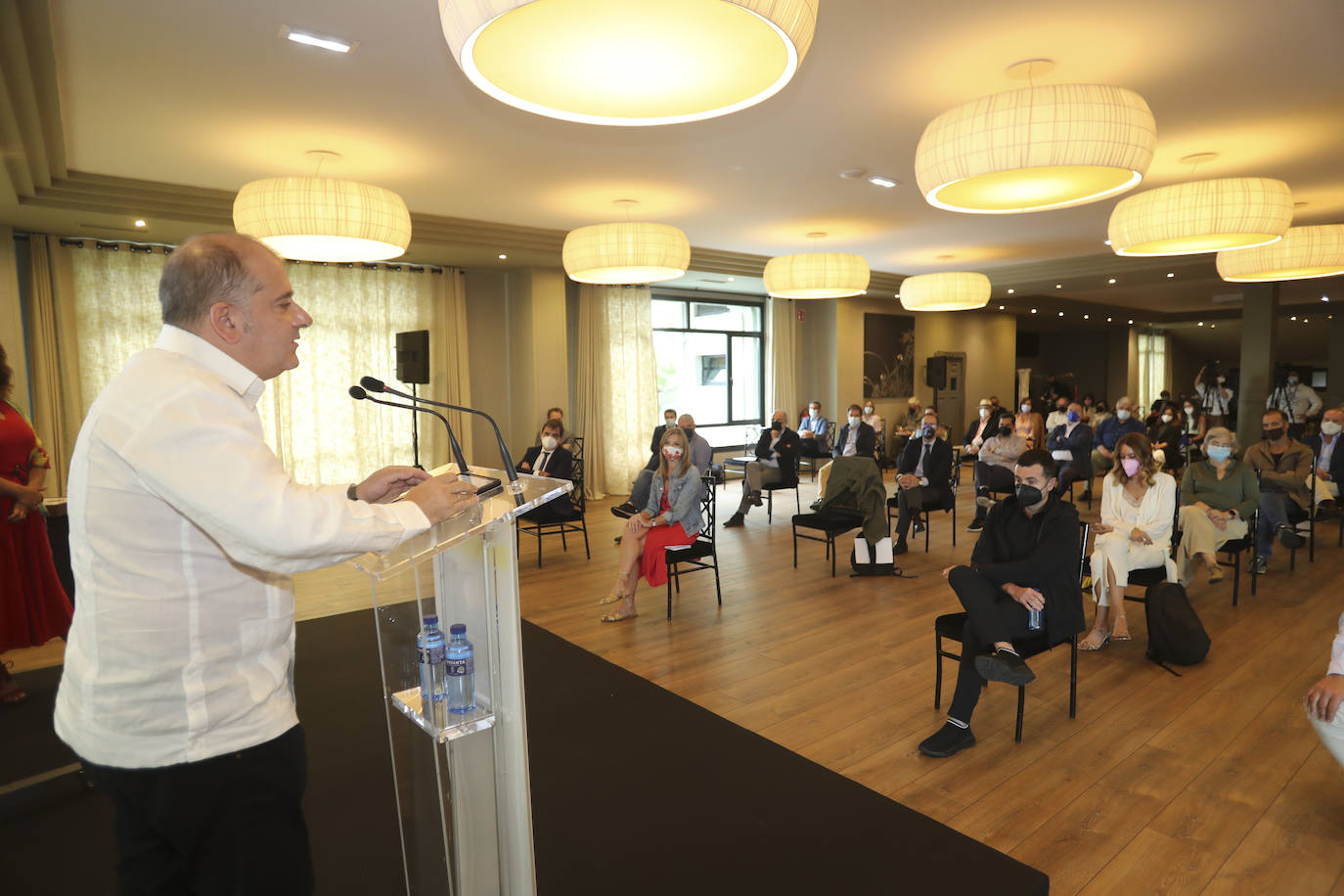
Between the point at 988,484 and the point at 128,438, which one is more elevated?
the point at 128,438

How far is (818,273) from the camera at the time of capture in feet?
22.2

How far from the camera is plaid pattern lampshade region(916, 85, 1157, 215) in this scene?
3092 millimetres

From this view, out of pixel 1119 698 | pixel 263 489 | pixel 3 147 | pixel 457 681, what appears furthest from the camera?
pixel 3 147

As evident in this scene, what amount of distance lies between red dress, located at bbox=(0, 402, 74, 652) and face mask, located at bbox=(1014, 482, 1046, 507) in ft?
15.8

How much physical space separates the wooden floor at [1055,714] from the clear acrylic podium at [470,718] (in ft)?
4.24

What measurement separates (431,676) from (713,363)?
38.1 feet

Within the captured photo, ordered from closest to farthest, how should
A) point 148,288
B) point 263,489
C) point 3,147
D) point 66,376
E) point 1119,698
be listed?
1. point 263,489
2. point 1119,698
3. point 3,147
4. point 66,376
5. point 148,288

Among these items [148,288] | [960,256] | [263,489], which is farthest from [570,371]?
[263,489]

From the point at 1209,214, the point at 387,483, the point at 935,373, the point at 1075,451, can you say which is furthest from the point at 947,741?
the point at 935,373

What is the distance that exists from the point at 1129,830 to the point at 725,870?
1.57m

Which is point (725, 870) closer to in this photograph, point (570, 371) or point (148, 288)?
point (148, 288)

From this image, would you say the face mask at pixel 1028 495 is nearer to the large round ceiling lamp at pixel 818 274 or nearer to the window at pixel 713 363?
the large round ceiling lamp at pixel 818 274

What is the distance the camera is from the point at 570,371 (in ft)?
36.0

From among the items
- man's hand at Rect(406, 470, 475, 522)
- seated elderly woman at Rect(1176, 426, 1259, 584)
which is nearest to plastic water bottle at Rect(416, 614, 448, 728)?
man's hand at Rect(406, 470, 475, 522)
